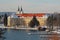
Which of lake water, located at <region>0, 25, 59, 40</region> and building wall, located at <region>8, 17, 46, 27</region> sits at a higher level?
building wall, located at <region>8, 17, 46, 27</region>

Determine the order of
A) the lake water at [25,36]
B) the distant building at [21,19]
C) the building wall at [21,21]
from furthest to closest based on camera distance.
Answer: the distant building at [21,19] → the building wall at [21,21] → the lake water at [25,36]

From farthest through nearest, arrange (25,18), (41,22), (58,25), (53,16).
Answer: (25,18) → (41,22) → (53,16) → (58,25)

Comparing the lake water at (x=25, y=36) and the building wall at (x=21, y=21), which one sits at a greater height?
the building wall at (x=21, y=21)

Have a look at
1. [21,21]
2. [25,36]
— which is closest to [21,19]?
[21,21]

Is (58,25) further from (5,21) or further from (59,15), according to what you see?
(5,21)

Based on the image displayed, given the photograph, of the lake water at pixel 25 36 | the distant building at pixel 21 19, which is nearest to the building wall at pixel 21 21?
the distant building at pixel 21 19

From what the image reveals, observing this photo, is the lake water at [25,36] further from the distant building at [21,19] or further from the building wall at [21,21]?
the distant building at [21,19]

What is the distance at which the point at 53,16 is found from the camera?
699 inches

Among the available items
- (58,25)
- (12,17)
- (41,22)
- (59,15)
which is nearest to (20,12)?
(12,17)

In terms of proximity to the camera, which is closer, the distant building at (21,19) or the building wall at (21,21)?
the building wall at (21,21)

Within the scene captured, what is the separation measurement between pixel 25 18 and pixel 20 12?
749 millimetres

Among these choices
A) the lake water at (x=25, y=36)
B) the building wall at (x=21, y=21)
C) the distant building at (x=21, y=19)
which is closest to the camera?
the lake water at (x=25, y=36)

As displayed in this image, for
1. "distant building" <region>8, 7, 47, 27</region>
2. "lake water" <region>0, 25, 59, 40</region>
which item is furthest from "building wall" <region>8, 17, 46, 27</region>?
"lake water" <region>0, 25, 59, 40</region>

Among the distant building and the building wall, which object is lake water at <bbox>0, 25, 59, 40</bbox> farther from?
the distant building
